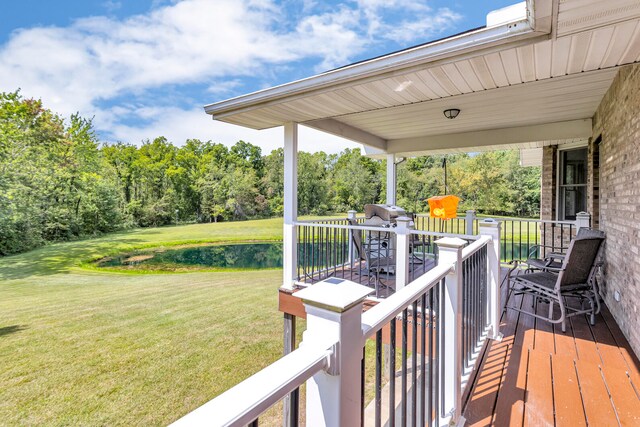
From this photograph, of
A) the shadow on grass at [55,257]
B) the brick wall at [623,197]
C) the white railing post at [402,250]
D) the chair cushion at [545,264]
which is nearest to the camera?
the brick wall at [623,197]

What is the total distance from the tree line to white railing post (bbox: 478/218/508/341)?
2147 cm

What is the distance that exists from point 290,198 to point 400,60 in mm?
2875

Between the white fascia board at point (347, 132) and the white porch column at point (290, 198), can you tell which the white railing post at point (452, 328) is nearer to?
the white porch column at point (290, 198)

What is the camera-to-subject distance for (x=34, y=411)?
604 centimetres

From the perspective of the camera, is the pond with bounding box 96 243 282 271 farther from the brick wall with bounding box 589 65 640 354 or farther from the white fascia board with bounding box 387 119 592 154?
the brick wall with bounding box 589 65 640 354

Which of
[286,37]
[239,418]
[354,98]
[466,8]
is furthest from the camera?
[286,37]

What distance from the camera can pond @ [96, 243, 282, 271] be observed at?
20.0 meters

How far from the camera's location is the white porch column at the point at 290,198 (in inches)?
207

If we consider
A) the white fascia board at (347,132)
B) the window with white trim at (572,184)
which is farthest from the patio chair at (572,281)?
the window with white trim at (572,184)

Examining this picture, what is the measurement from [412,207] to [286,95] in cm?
2805

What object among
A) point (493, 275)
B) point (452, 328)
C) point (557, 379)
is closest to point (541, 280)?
point (493, 275)

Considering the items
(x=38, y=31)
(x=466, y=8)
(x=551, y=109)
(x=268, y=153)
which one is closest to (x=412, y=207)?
(x=466, y=8)

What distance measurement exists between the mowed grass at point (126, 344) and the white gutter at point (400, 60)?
567 centimetres

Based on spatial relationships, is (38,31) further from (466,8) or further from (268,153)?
(466,8)
